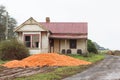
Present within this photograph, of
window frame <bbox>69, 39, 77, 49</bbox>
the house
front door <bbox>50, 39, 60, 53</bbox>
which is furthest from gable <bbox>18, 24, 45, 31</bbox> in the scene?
window frame <bbox>69, 39, 77, 49</bbox>

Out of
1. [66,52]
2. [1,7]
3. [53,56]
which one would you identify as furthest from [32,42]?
[1,7]

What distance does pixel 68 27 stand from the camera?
5206 centimetres

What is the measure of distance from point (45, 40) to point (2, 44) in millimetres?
8441

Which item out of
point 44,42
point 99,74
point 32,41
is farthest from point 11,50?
point 99,74

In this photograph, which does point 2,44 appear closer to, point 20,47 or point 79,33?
point 20,47

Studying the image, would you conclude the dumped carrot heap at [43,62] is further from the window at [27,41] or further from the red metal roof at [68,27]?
the red metal roof at [68,27]

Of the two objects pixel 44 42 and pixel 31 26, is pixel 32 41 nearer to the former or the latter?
pixel 44 42

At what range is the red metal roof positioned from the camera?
50.6m

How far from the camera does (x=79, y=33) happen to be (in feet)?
164

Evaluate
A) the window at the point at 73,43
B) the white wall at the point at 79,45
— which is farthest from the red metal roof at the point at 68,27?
the white wall at the point at 79,45

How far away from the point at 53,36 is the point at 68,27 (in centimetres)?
369

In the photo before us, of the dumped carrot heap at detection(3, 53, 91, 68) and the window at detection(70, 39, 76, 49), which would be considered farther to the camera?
the window at detection(70, 39, 76, 49)

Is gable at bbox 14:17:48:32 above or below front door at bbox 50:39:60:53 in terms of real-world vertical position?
above

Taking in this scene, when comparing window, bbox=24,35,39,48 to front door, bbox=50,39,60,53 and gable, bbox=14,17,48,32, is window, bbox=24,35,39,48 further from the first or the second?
front door, bbox=50,39,60,53
